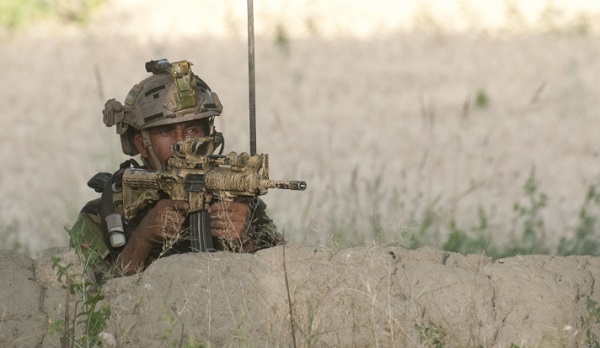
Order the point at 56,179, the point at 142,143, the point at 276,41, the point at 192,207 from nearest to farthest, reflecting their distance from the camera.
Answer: the point at 192,207 < the point at 142,143 < the point at 56,179 < the point at 276,41

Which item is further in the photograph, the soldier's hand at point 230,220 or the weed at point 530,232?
the weed at point 530,232

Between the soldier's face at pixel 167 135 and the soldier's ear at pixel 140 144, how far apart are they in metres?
0.08

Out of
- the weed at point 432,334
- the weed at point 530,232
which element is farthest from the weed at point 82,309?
the weed at point 530,232

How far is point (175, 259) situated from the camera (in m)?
6.31

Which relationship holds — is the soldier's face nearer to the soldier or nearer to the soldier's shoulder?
the soldier

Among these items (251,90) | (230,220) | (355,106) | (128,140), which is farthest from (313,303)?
(355,106)

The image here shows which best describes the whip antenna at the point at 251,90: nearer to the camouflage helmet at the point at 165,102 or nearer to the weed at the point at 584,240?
the camouflage helmet at the point at 165,102

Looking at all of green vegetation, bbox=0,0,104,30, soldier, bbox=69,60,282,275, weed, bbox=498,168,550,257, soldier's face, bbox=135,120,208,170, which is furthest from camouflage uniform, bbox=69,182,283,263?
green vegetation, bbox=0,0,104,30

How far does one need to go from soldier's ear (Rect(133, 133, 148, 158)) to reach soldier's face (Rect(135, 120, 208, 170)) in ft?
0.25

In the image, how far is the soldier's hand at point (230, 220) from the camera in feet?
21.4

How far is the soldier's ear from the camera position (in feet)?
23.7

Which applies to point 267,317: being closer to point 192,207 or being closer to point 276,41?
point 192,207

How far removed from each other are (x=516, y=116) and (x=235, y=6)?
4.51 metres

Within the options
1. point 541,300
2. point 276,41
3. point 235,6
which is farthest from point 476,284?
point 235,6
